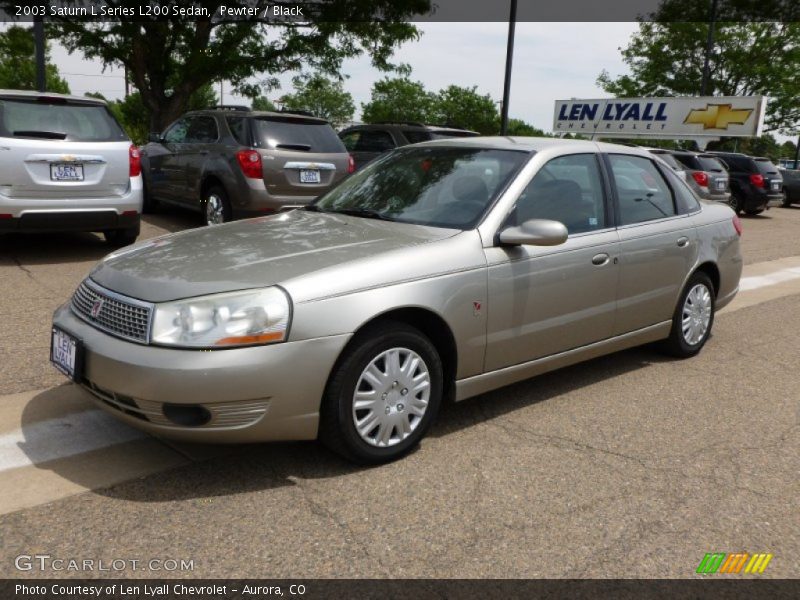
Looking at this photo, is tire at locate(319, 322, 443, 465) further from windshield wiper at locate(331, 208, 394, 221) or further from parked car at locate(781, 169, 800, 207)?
parked car at locate(781, 169, 800, 207)

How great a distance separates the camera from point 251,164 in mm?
8883

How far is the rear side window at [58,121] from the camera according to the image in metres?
7.27

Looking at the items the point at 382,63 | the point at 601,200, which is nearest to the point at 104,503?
the point at 601,200

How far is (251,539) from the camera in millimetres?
2885

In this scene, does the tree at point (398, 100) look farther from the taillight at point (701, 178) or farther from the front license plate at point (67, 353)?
the front license plate at point (67, 353)

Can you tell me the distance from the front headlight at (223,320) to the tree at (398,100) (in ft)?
241

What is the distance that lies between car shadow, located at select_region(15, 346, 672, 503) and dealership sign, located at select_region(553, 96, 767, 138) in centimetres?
2572

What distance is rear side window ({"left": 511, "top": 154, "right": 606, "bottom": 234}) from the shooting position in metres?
4.24

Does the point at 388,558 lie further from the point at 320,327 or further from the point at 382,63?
the point at 382,63

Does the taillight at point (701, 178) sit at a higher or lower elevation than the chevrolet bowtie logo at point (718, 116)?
lower

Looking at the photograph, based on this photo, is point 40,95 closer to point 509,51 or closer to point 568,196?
point 568,196

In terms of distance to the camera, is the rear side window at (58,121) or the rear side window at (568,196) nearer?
the rear side window at (568,196)

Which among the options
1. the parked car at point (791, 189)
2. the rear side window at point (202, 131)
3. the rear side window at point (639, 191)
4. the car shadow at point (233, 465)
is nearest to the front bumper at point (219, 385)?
the car shadow at point (233, 465)

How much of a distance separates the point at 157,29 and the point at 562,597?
16378mm
